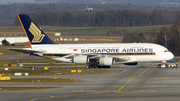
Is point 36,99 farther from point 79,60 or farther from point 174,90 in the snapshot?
point 79,60

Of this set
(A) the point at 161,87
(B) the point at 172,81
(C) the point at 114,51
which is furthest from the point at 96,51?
(A) the point at 161,87

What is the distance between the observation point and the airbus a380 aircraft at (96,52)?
194 ft

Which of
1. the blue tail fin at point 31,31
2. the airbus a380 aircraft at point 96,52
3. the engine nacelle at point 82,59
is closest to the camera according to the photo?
the engine nacelle at point 82,59

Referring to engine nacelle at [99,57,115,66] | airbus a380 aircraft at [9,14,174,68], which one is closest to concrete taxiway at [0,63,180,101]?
engine nacelle at [99,57,115,66]

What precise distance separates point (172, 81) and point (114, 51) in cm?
2102

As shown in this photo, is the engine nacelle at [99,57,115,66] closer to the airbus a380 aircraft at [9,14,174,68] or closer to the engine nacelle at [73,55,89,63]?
the airbus a380 aircraft at [9,14,174,68]

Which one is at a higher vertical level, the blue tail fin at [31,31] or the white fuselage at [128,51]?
the blue tail fin at [31,31]

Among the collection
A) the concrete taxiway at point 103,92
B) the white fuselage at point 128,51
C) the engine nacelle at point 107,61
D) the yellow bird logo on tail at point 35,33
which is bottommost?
the concrete taxiway at point 103,92

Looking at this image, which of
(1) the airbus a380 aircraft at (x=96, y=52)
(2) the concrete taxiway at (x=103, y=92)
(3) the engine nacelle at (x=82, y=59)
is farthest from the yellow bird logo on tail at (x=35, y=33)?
(2) the concrete taxiway at (x=103, y=92)

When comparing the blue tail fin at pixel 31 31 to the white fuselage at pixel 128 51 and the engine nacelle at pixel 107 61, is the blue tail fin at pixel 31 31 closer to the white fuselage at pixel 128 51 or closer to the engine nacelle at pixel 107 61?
the white fuselage at pixel 128 51

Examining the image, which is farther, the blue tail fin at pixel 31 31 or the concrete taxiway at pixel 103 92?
the blue tail fin at pixel 31 31

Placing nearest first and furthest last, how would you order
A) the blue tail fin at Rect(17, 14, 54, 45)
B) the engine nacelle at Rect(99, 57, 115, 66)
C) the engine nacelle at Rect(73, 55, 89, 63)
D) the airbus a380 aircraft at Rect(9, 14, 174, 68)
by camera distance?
the engine nacelle at Rect(99, 57, 115, 66), the engine nacelle at Rect(73, 55, 89, 63), the airbus a380 aircraft at Rect(9, 14, 174, 68), the blue tail fin at Rect(17, 14, 54, 45)

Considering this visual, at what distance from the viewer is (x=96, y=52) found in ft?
199

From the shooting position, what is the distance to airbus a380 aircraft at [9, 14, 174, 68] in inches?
2328
